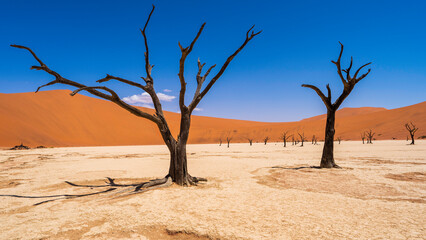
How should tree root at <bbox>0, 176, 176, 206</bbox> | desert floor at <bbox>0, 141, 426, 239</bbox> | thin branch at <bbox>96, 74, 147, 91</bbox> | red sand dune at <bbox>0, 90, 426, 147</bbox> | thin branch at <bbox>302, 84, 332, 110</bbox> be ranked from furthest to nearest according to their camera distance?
red sand dune at <bbox>0, 90, 426, 147</bbox> → thin branch at <bbox>302, 84, 332, 110</bbox> → tree root at <bbox>0, 176, 176, 206</bbox> → thin branch at <bbox>96, 74, 147, 91</bbox> → desert floor at <bbox>0, 141, 426, 239</bbox>

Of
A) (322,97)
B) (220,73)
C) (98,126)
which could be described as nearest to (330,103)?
(322,97)

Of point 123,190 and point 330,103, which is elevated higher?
point 330,103

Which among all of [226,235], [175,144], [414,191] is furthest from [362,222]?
[175,144]

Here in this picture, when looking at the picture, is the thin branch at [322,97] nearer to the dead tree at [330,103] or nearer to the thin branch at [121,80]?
the dead tree at [330,103]

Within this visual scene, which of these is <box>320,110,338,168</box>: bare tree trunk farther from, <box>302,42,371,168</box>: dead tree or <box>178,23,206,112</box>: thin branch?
<box>178,23,206,112</box>: thin branch

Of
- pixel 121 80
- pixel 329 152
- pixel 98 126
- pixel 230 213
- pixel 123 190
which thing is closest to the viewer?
pixel 230 213

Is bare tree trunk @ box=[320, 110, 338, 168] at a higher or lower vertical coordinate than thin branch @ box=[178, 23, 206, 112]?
lower

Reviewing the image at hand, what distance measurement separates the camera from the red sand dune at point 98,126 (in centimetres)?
3806

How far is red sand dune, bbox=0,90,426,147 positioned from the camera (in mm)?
38062

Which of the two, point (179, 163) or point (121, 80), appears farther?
point (179, 163)

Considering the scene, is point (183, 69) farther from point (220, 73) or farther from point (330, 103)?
point (330, 103)

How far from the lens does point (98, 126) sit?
53.3 metres

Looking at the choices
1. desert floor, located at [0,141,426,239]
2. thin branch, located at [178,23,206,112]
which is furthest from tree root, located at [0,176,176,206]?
thin branch, located at [178,23,206,112]

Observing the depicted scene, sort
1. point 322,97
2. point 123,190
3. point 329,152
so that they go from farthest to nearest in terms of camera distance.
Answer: point 322,97 → point 329,152 → point 123,190
